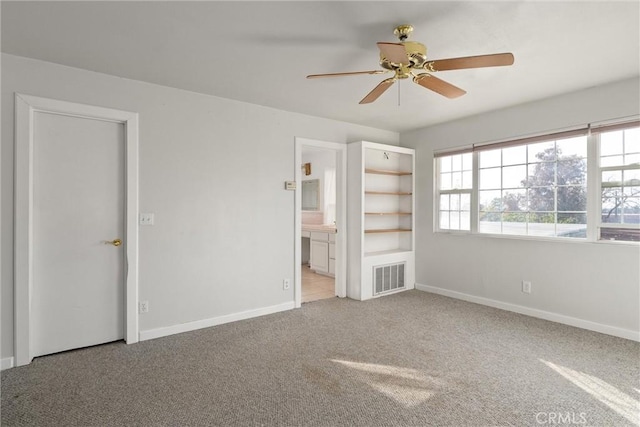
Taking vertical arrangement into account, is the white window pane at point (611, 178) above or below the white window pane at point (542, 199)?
above

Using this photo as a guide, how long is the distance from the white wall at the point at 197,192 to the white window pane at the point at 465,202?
2.35 meters

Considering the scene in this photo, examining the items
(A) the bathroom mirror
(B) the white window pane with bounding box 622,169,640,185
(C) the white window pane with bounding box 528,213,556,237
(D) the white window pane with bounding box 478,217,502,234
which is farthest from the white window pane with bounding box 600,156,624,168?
(A) the bathroom mirror

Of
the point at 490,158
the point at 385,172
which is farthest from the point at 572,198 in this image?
the point at 385,172

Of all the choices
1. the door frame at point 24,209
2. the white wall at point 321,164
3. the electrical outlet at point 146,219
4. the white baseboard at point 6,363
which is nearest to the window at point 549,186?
the white wall at point 321,164

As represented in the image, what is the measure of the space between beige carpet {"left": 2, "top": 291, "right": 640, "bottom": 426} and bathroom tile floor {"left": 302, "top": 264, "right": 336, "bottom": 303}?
44.6 inches

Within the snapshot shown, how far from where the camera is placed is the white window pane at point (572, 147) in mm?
3484

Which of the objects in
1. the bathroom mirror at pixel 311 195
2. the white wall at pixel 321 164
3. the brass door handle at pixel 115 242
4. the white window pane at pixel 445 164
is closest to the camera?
the brass door handle at pixel 115 242

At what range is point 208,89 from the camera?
11.0 feet

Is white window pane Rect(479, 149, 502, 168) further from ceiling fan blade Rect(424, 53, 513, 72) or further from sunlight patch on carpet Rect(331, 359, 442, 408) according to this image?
sunlight patch on carpet Rect(331, 359, 442, 408)

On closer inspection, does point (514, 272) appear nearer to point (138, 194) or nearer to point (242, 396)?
point (242, 396)

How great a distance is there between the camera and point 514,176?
13.4 feet

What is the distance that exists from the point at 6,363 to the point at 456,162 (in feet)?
17.2

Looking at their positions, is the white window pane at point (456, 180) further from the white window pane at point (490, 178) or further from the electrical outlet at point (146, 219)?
the electrical outlet at point (146, 219)

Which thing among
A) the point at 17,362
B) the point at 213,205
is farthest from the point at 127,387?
the point at 213,205
